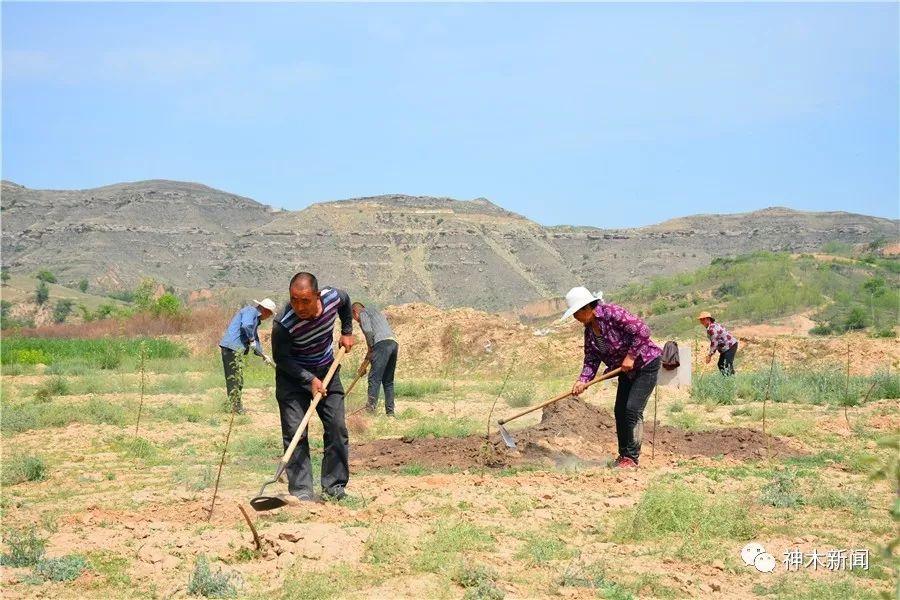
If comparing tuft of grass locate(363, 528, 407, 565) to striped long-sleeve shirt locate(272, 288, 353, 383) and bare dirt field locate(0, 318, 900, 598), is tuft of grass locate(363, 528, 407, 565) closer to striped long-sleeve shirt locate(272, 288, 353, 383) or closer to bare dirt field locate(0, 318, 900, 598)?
bare dirt field locate(0, 318, 900, 598)

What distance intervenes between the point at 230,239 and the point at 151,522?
327ft

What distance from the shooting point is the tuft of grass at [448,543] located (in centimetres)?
603

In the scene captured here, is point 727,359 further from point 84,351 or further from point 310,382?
point 84,351

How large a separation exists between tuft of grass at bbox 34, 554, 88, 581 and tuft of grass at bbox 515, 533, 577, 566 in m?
2.60

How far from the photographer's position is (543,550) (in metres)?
6.41

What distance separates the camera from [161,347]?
28641 millimetres

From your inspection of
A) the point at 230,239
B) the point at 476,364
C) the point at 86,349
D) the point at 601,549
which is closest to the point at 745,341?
the point at 476,364

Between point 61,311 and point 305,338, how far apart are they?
5970 cm

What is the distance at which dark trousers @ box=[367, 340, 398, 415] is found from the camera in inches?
549

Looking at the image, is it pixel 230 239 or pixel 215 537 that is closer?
pixel 215 537

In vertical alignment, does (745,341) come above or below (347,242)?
below

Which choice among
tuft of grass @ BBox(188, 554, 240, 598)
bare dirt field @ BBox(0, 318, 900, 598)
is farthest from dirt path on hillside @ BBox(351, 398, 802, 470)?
tuft of grass @ BBox(188, 554, 240, 598)

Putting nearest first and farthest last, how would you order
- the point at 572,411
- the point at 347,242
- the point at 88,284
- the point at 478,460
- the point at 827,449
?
the point at 478,460 → the point at 827,449 → the point at 572,411 → the point at 88,284 → the point at 347,242

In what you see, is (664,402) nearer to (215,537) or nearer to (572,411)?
(572,411)
